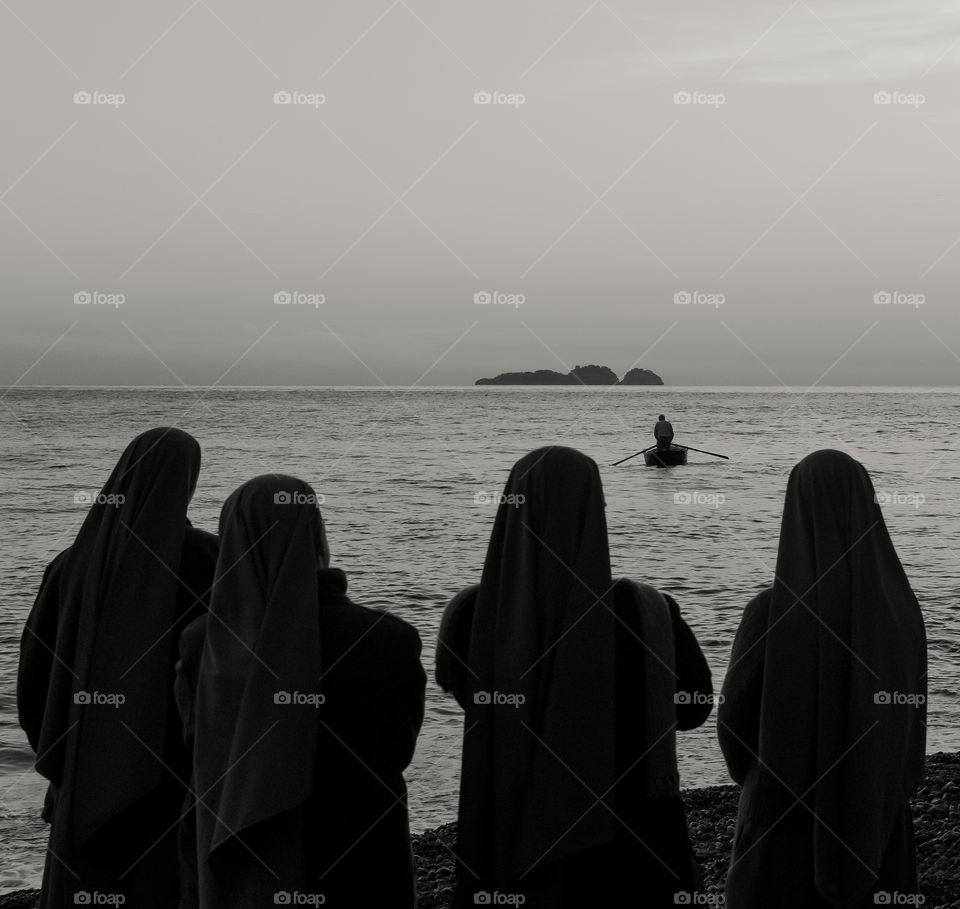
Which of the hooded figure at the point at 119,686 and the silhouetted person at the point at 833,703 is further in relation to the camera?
the hooded figure at the point at 119,686

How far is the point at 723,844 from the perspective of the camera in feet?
18.0

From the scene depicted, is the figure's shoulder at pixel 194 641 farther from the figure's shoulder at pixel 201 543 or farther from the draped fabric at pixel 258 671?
the figure's shoulder at pixel 201 543

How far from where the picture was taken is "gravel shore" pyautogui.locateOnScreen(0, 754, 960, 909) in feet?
15.7

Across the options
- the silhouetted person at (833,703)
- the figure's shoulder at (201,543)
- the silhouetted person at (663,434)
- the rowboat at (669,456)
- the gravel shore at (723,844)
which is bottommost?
the gravel shore at (723,844)

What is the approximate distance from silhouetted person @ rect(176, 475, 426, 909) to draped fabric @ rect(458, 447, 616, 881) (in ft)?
0.72

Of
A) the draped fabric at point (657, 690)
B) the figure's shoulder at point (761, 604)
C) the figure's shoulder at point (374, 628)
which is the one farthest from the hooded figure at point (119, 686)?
the figure's shoulder at point (761, 604)

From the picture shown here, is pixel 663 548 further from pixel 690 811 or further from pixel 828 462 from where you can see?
pixel 828 462

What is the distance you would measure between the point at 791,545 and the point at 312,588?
1386 millimetres

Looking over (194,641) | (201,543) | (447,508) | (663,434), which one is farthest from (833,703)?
(663,434)

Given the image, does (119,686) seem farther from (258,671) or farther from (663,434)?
(663,434)

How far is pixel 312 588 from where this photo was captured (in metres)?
2.75

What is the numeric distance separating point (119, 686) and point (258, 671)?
64 centimetres

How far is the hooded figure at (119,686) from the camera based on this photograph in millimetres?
3064

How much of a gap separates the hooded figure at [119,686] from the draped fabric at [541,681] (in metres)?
0.95
